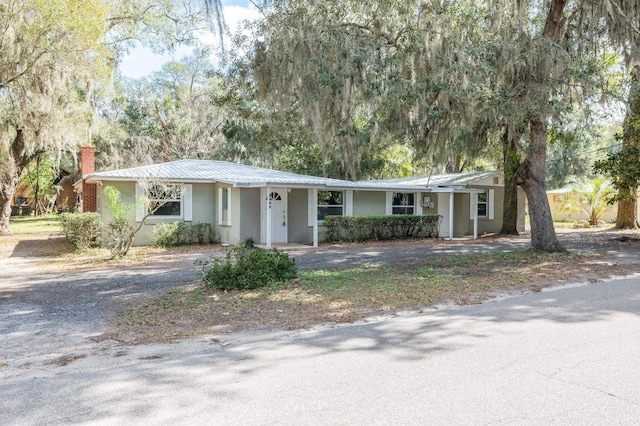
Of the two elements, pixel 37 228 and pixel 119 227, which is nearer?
pixel 119 227

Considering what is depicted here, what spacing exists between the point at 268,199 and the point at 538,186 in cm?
778

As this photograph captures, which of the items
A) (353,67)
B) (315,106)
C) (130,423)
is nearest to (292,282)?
(315,106)

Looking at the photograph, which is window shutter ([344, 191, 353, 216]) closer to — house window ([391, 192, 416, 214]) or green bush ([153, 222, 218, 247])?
house window ([391, 192, 416, 214])

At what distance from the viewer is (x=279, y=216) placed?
16.4 m

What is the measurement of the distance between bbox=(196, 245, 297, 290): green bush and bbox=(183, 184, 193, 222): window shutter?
26.1 ft

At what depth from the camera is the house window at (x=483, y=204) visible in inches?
826

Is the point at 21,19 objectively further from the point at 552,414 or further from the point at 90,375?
the point at 552,414

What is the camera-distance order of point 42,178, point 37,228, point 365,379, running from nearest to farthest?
point 365,379 → point 37,228 → point 42,178

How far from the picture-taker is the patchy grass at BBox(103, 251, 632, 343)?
234 inches

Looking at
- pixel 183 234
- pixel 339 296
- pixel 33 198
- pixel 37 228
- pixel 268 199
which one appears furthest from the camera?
pixel 33 198

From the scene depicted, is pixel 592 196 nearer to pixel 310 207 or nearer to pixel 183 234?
pixel 310 207

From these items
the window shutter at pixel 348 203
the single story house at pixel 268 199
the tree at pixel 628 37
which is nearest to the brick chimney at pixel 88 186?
the single story house at pixel 268 199

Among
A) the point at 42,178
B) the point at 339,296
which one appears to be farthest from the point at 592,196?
the point at 42,178

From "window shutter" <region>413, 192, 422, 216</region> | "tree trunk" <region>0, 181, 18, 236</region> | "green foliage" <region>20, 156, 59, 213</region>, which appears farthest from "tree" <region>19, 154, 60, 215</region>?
"window shutter" <region>413, 192, 422, 216</region>
